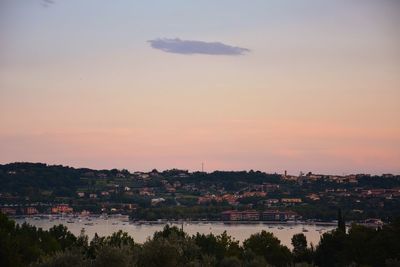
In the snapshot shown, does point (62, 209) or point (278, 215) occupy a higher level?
point (62, 209)

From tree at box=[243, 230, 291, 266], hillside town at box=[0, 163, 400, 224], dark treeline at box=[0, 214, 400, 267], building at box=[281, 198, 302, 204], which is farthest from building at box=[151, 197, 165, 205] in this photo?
tree at box=[243, 230, 291, 266]

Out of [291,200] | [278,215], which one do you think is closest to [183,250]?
[278,215]

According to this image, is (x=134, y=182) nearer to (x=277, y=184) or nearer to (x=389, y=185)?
(x=277, y=184)

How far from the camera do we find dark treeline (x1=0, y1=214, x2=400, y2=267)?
61.4 feet

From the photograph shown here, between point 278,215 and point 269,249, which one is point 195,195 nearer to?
point 278,215

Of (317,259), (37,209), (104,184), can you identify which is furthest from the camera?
(104,184)

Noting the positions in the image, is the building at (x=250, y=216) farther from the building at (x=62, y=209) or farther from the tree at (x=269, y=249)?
the tree at (x=269, y=249)

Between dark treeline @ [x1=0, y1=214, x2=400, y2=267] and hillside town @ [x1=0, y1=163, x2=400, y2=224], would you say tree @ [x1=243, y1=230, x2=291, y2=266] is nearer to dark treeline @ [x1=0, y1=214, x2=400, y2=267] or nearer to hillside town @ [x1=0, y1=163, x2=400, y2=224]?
dark treeline @ [x1=0, y1=214, x2=400, y2=267]

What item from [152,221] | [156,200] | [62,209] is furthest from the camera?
[156,200]

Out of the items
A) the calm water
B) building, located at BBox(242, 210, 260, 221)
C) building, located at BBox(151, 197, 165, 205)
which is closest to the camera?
the calm water

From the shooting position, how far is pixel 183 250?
28047mm

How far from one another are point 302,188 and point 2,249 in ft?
419

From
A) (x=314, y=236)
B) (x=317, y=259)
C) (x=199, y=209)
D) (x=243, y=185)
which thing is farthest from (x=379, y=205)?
(x=317, y=259)

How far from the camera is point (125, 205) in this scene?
133 metres
